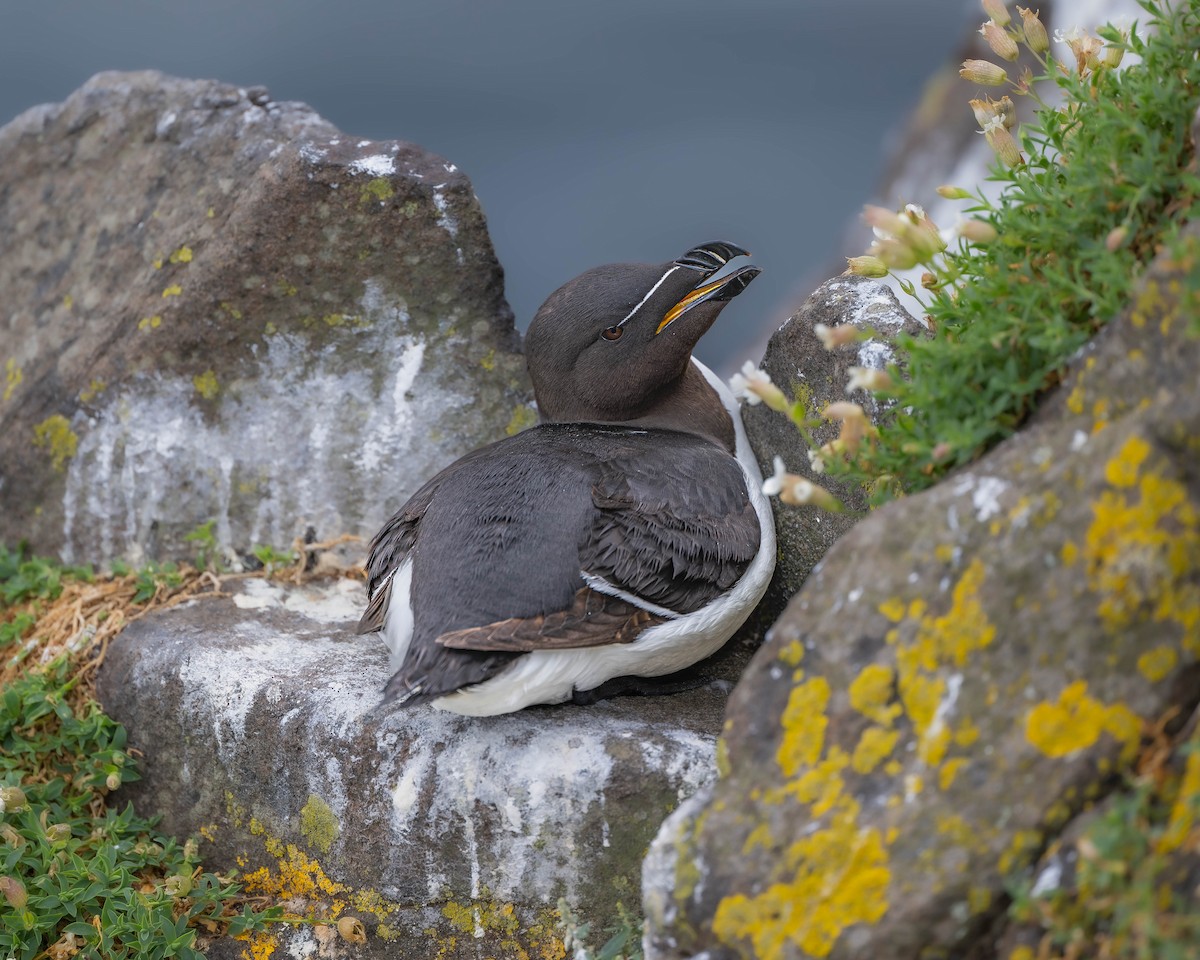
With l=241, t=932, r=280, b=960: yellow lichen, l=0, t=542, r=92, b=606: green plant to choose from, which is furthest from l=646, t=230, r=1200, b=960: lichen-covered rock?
l=0, t=542, r=92, b=606: green plant

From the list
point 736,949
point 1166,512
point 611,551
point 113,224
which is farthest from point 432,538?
point 113,224

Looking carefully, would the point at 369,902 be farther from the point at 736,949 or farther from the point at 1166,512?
the point at 1166,512

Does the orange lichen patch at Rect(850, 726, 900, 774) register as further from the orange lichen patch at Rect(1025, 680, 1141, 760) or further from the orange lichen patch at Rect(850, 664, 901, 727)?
the orange lichen patch at Rect(1025, 680, 1141, 760)

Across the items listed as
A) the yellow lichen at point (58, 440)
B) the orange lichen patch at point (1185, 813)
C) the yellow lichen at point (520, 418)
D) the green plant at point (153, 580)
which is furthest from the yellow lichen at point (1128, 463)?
the yellow lichen at point (58, 440)

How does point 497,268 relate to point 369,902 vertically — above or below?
above

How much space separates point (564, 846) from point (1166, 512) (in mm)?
1823

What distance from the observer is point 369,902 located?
3416 mm

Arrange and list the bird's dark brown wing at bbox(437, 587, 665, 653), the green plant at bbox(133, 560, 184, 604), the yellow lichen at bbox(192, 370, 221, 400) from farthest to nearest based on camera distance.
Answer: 1. the yellow lichen at bbox(192, 370, 221, 400)
2. the green plant at bbox(133, 560, 184, 604)
3. the bird's dark brown wing at bbox(437, 587, 665, 653)

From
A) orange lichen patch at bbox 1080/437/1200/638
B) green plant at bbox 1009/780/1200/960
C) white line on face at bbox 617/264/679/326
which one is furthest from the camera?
white line on face at bbox 617/264/679/326

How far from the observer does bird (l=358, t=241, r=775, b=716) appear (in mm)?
3197

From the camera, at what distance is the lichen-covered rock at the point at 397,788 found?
10.6 ft

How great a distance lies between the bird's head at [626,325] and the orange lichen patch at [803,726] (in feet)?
5.91

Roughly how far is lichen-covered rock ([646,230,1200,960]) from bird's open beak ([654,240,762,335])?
5.45 feet

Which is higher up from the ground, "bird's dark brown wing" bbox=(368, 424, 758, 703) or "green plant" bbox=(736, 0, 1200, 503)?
"green plant" bbox=(736, 0, 1200, 503)
